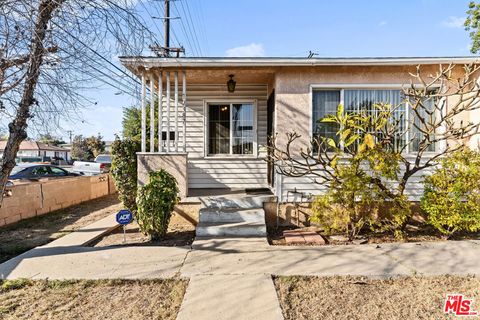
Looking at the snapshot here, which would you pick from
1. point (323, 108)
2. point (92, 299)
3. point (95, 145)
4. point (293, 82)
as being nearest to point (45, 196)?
point (92, 299)

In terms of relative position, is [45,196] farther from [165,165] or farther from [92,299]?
[92,299]

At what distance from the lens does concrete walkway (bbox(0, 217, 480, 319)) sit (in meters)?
2.96

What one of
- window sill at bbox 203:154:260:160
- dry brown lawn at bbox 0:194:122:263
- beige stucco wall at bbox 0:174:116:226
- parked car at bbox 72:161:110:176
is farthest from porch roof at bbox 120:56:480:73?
parked car at bbox 72:161:110:176

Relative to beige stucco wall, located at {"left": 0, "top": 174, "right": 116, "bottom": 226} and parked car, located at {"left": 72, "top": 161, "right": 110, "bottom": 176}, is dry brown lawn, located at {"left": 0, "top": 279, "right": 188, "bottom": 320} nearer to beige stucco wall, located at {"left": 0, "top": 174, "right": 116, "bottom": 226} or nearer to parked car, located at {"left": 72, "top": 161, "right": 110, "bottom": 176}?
beige stucco wall, located at {"left": 0, "top": 174, "right": 116, "bottom": 226}

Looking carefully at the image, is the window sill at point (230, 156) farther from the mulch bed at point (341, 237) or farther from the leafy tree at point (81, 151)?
the leafy tree at point (81, 151)

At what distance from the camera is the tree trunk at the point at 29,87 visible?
351 cm

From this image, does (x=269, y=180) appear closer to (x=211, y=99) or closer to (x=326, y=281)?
(x=211, y=99)

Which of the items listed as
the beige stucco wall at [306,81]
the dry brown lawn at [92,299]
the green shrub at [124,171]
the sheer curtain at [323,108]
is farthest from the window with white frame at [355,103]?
the dry brown lawn at [92,299]

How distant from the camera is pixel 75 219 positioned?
7.47m

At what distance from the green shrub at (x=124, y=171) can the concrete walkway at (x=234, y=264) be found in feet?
5.02

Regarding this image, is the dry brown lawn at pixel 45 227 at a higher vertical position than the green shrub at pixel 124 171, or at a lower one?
lower

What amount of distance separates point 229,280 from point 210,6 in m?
7.02

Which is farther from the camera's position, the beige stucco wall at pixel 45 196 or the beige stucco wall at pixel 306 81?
the beige stucco wall at pixel 45 196

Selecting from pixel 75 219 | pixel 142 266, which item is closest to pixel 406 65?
pixel 142 266
